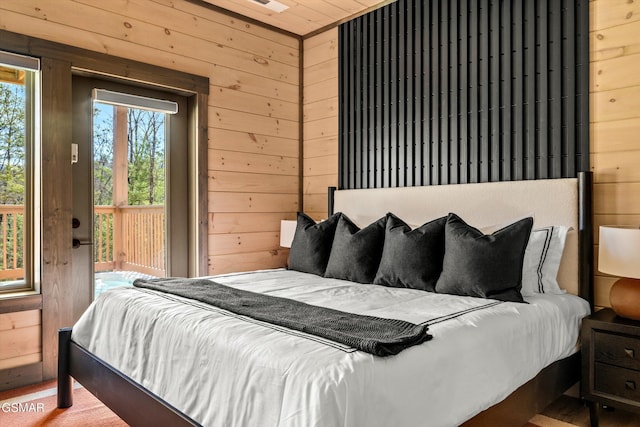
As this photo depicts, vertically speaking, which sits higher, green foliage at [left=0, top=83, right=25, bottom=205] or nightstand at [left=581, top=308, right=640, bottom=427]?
green foliage at [left=0, top=83, right=25, bottom=205]

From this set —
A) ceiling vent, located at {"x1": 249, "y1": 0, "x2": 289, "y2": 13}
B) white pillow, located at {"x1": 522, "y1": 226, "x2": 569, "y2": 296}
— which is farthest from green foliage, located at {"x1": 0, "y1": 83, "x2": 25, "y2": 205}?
white pillow, located at {"x1": 522, "y1": 226, "x2": 569, "y2": 296}

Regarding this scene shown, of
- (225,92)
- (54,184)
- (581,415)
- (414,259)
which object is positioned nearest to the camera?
(581,415)

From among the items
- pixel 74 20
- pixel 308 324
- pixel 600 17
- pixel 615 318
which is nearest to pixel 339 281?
pixel 308 324

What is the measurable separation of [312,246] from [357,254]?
1.35 ft

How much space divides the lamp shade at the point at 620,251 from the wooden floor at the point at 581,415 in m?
0.81

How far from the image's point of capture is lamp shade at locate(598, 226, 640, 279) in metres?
2.06

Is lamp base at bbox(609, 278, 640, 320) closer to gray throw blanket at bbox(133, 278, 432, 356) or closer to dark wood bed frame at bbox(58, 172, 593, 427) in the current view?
dark wood bed frame at bbox(58, 172, 593, 427)

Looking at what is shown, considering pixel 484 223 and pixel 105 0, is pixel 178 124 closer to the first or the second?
pixel 105 0

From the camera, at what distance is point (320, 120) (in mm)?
4180

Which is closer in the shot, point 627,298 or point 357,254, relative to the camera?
point 627,298

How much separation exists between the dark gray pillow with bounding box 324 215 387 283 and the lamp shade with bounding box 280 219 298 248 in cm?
81

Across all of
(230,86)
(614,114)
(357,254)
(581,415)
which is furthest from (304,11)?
(581,415)

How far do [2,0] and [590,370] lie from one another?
377 cm

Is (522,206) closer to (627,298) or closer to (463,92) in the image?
(627,298)
